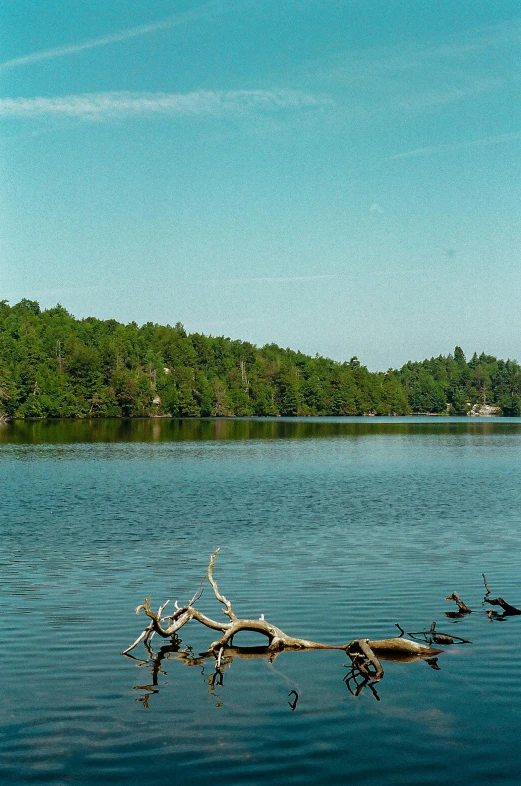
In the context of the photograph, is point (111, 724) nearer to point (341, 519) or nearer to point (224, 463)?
point (341, 519)

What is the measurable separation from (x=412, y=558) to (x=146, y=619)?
10557 mm

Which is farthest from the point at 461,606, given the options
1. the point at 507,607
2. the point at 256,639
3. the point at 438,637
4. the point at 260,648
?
the point at 260,648

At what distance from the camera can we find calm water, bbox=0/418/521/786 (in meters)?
11.5

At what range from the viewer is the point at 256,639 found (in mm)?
17562

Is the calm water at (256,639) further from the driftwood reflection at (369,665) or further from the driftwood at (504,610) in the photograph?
the driftwood at (504,610)

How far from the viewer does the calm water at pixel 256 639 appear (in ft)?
37.6

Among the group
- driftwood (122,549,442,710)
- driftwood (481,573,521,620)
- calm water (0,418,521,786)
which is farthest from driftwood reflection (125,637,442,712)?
driftwood (481,573,521,620)

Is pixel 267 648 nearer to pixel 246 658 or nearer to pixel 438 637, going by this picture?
pixel 246 658

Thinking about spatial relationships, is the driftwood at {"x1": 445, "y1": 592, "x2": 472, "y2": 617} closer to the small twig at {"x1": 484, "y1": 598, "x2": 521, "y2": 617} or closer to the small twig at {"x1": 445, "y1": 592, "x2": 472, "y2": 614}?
the small twig at {"x1": 445, "y1": 592, "x2": 472, "y2": 614}

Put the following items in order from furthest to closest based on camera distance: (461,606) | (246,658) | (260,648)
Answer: (461,606) < (260,648) < (246,658)

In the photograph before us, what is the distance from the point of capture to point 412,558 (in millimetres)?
26141

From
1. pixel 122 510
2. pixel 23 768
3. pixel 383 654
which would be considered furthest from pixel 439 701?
pixel 122 510

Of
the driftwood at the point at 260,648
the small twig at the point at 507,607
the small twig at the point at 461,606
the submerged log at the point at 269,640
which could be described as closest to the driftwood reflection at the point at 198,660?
the driftwood at the point at 260,648

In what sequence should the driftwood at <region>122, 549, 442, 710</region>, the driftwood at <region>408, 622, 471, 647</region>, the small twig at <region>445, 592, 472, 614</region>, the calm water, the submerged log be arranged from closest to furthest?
the calm water < the driftwood at <region>122, 549, 442, 710</region> < the submerged log < the driftwood at <region>408, 622, 471, 647</region> < the small twig at <region>445, 592, 472, 614</region>
